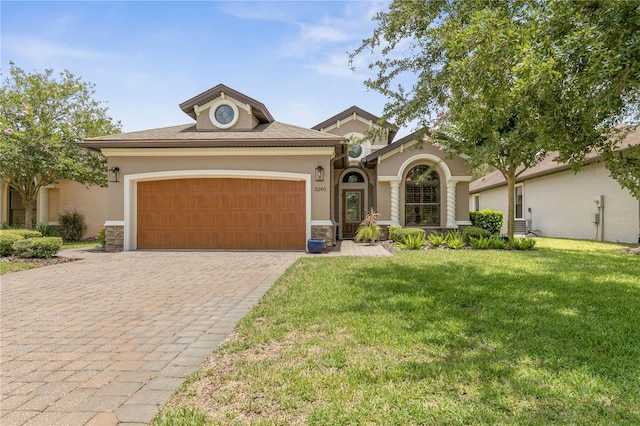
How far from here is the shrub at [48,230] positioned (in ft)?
50.8

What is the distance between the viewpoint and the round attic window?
44.5 ft

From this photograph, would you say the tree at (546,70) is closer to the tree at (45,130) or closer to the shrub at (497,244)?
the shrub at (497,244)

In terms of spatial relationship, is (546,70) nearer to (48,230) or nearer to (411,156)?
(411,156)

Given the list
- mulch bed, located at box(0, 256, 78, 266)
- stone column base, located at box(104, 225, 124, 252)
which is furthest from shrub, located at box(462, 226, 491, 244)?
mulch bed, located at box(0, 256, 78, 266)

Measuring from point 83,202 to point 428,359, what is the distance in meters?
19.4

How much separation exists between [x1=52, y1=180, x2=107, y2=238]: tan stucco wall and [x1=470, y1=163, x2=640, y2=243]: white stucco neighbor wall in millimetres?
20861

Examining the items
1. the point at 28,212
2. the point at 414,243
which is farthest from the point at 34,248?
the point at 414,243

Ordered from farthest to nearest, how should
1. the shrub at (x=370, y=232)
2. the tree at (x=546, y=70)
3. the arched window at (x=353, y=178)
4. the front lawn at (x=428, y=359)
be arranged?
the arched window at (x=353, y=178) → the shrub at (x=370, y=232) → the tree at (x=546, y=70) → the front lawn at (x=428, y=359)

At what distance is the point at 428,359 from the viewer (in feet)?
10.6

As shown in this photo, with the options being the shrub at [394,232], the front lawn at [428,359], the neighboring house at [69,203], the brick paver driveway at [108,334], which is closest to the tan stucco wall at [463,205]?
the shrub at [394,232]

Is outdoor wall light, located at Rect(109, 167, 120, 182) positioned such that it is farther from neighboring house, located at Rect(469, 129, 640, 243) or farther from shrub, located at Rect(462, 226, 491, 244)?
neighboring house, located at Rect(469, 129, 640, 243)

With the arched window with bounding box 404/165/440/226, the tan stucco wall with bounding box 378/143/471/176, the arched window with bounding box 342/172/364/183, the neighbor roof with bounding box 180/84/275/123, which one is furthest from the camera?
the arched window with bounding box 342/172/364/183

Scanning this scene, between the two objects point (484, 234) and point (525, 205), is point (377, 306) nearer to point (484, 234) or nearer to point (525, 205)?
point (484, 234)

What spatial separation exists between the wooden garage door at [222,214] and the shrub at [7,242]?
344cm
